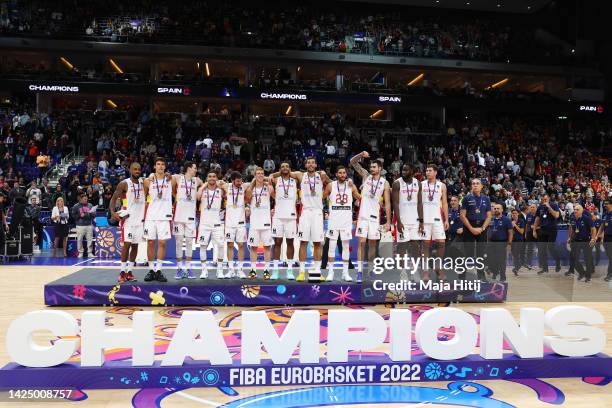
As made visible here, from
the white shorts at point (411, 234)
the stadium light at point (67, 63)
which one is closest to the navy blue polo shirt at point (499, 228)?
the white shorts at point (411, 234)

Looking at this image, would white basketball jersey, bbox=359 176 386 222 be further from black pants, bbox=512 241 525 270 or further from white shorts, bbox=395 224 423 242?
black pants, bbox=512 241 525 270

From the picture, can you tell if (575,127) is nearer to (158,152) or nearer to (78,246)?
(158,152)

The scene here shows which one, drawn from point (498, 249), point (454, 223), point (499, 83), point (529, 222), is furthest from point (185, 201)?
point (499, 83)

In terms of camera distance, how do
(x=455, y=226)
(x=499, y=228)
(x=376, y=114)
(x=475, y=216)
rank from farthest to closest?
(x=376, y=114) → (x=455, y=226) → (x=499, y=228) → (x=475, y=216)

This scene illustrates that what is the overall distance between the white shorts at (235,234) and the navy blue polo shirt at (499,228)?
463 centimetres

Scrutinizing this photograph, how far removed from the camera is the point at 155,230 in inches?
336

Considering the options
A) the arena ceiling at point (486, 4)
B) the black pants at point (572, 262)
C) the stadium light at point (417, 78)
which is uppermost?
the arena ceiling at point (486, 4)

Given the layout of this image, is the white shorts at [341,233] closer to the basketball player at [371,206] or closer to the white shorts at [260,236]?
the basketball player at [371,206]

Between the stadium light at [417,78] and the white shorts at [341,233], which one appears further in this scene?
the stadium light at [417,78]

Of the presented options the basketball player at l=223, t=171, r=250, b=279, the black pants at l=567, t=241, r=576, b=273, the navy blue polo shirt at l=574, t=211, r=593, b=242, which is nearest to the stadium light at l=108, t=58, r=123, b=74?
the basketball player at l=223, t=171, r=250, b=279

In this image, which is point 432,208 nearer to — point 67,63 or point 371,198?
point 371,198

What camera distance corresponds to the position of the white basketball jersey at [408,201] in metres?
8.93

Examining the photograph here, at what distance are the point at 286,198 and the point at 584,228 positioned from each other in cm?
728

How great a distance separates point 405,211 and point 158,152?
14.7 metres
